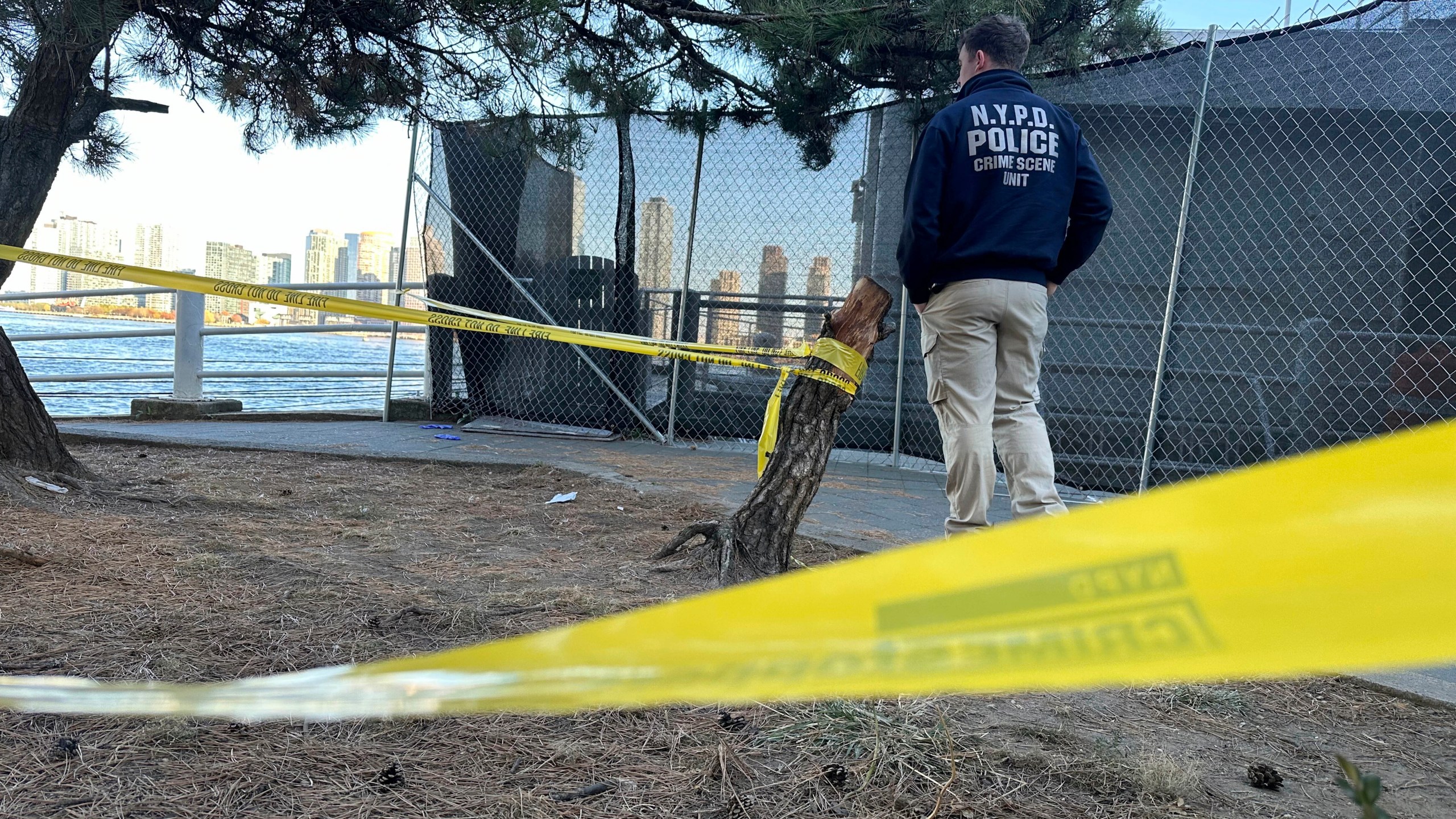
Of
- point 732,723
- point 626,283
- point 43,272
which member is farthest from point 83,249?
point 732,723

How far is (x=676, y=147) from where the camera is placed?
7.99m

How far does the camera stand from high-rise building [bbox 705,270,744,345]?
7.85 metres

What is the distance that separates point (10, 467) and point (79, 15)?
1990 mm

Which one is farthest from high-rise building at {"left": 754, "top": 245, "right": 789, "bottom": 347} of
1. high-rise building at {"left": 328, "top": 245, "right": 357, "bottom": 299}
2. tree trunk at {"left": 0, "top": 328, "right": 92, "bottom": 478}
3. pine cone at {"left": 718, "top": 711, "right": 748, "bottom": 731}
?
pine cone at {"left": 718, "top": 711, "right": 748, "bottom": 731}

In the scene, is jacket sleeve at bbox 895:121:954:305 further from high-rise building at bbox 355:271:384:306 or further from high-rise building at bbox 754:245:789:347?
high-rise building at bbox 355:271:384:306

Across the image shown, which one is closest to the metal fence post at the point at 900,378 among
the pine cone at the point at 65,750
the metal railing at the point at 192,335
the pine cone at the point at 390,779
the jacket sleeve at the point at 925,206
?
the jacket sleeve at the point at 925,206

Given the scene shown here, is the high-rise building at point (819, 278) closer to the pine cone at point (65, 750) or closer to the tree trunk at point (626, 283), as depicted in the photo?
the tree trunk at point (626, 283)

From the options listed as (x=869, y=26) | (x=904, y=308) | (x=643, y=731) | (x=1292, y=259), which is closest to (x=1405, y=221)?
(x=1292, y=259)

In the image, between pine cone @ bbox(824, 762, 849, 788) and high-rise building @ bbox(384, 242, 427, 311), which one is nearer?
pine cone @ bbox(824, 762, 849, 788)

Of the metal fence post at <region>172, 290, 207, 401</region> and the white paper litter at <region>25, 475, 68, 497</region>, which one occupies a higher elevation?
the metal fence post at <region>172, 290, 207, 401</region>

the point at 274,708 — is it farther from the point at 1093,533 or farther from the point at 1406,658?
the point at 1406,658

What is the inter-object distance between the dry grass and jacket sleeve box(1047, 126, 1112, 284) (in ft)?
4.97

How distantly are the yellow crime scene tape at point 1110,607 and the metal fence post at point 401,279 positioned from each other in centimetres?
781

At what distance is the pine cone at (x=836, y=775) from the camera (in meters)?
1.97
